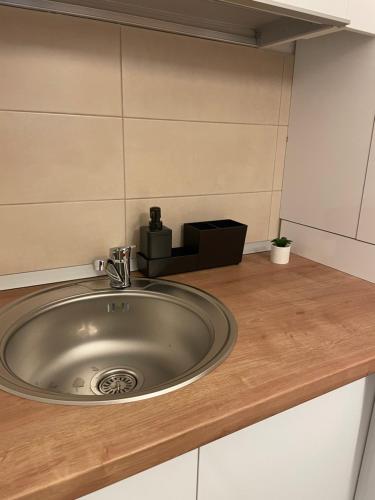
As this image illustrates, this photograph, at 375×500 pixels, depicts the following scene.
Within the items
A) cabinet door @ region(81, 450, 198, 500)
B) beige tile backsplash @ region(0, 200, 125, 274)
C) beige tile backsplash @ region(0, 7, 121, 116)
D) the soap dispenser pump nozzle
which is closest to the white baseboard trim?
beige tile backsplash @ region(0, 200, 125, 274)

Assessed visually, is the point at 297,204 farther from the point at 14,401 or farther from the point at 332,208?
the point at 14,401

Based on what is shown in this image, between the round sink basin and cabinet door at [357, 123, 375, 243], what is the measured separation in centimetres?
50

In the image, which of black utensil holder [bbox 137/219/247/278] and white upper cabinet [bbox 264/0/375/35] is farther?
black utensil holder [bbox 137/219/247/278]

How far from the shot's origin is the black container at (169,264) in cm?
104

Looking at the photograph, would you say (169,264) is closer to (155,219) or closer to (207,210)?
(155,219)

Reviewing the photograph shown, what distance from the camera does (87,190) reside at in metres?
0.98

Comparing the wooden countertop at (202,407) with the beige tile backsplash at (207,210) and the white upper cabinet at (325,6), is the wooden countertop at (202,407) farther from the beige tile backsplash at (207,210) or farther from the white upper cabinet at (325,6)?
the white upper cabinet at (325,6)

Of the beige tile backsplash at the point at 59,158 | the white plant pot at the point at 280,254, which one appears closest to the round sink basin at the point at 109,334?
the beige tile backsplash at the point at 59,158

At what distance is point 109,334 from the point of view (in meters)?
0.99

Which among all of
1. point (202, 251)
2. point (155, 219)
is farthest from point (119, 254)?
point (202, 251)

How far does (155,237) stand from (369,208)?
61 cm

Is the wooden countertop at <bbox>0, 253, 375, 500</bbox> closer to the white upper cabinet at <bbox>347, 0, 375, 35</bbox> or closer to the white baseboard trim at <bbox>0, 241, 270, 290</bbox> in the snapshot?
the white baseboard trim at <bbox>0, 241, 270, 290</bbox>

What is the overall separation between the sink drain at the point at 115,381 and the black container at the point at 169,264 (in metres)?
0.27

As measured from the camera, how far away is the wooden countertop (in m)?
0.45
